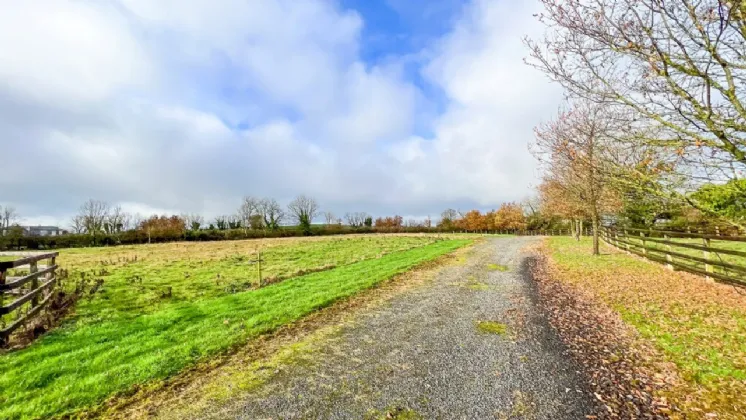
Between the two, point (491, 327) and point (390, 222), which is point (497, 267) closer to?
point (491, 327)

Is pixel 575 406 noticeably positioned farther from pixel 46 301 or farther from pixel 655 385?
pixel 46 301

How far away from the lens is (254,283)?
13.3 m

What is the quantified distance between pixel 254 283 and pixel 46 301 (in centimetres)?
608

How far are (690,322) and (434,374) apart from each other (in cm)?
635

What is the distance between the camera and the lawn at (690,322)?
4395 mm

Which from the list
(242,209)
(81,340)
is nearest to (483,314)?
(81,340)

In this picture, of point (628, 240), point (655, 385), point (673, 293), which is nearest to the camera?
point (655, 385)

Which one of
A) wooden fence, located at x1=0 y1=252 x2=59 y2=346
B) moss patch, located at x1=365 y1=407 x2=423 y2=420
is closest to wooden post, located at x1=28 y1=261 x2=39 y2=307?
wooden fence, located at x1=0 y1=252 x2=59 y2=346

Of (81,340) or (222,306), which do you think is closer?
(81,340)

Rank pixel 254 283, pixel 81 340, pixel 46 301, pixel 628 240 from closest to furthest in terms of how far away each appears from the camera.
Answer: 1. pixel 81 340
2. pixel 46 301
3. pixel 254 283
4. pixel 628 240

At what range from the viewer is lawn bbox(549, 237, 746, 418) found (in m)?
4.39

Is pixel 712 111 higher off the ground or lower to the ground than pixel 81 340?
higher

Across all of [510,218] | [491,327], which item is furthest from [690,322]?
[510,218]

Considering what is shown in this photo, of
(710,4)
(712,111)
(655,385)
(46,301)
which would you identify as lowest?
(655,385)
